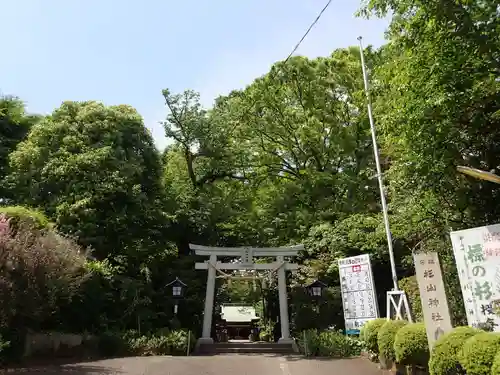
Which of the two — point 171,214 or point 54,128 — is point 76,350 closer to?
point 171,214

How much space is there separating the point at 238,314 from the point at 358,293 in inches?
726

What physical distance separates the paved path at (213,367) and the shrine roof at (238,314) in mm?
16766

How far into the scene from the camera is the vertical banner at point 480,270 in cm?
656

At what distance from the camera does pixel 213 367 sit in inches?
433

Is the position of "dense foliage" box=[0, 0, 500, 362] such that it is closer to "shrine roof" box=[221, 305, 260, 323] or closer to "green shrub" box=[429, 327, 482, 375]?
"shrine roof" box=[221, 305, 260, 323]

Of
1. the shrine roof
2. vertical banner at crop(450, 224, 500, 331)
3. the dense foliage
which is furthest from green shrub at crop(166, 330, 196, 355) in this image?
the shrine roof

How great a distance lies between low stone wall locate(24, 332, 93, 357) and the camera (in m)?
11.7

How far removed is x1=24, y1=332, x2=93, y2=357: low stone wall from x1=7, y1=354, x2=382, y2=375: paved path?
158 centimetres

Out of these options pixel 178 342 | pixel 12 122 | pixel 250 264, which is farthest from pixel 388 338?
pixel 12 122

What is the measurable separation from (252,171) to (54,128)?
9.90 meters

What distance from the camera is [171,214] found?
18.1 metres

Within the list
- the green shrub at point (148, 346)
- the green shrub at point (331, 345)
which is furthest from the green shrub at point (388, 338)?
the green shrub at point (148, 346)

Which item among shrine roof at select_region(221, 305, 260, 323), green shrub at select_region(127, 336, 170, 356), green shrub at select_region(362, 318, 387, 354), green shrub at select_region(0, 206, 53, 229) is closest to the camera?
green shrub at select_region(362, 318, 387, 354)

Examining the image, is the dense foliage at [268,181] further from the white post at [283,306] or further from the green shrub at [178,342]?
the green shrub at [178,342]
